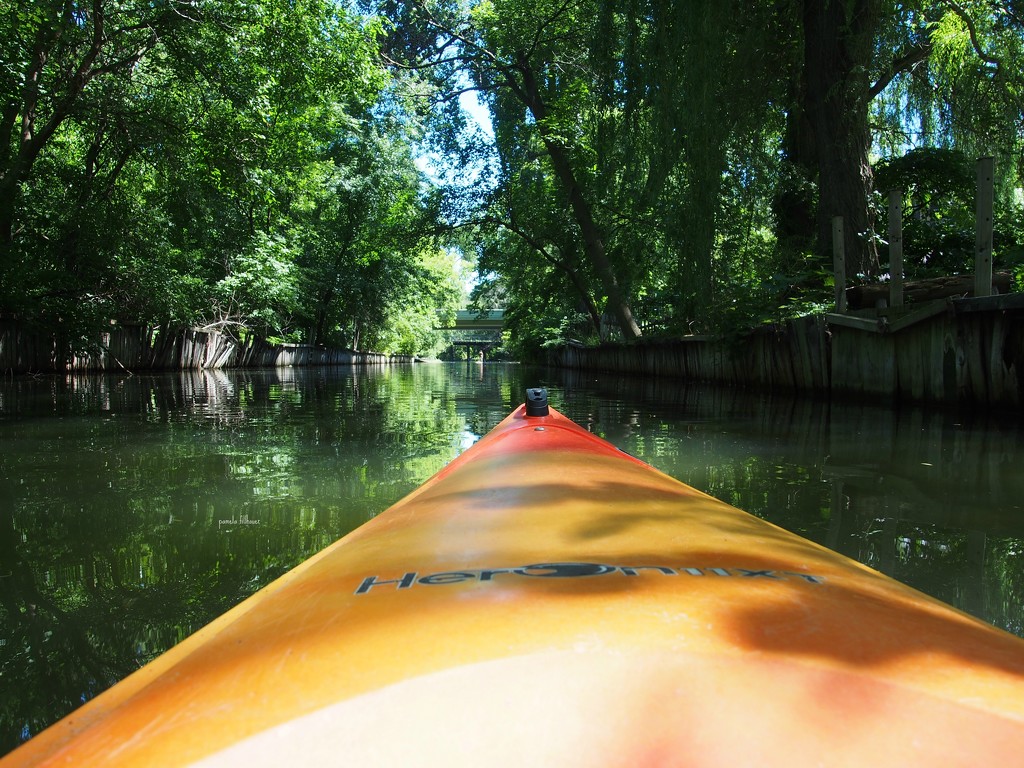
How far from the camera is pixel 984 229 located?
5.87 m

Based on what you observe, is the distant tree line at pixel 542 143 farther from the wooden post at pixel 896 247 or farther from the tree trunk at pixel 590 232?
the wooden post at pixel 896 247

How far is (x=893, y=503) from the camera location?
333 centimetres

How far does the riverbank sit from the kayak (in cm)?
1640

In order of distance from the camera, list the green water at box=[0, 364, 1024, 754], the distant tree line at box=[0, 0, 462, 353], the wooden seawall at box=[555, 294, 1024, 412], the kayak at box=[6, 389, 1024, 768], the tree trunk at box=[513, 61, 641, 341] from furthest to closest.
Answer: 1. the tree trunk at box=[513, 61, 641, 341]
2. the distant tree line at box=[0, 0, 462, 353]
3. the wooden seawall at box=[555, 294, 1024, 412]
4. the green water at box=[0, 364, 1024, 754]
5. the kayak at box=[6, 389, 1024, 768]

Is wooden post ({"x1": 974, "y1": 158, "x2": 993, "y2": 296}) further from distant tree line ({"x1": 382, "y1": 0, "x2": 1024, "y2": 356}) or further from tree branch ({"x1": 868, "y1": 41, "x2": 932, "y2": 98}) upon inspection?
tree branch ({"x1": 868, "y1": 41, "x2": 932, "y2": 98})

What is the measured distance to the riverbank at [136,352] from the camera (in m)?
14.7

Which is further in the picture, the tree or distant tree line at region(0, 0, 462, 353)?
the tree

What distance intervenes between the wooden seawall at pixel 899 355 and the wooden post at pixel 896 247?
189mm

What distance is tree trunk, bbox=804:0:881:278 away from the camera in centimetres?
901

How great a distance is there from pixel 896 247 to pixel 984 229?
1065 millimetres

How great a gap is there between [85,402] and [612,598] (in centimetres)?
986

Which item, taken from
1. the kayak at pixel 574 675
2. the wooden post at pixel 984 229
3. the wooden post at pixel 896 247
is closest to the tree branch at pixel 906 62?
the wooden post at pixel 896 247

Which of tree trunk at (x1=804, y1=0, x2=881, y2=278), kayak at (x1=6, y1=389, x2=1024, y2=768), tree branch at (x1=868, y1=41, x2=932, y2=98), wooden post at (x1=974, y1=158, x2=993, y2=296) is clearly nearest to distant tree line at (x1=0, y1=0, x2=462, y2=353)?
tree trunk at (x1=804, y1=0, x2=881, y2=278)

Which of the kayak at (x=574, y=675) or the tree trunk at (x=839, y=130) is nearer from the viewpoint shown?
the kayak at (x=574, y=675)
